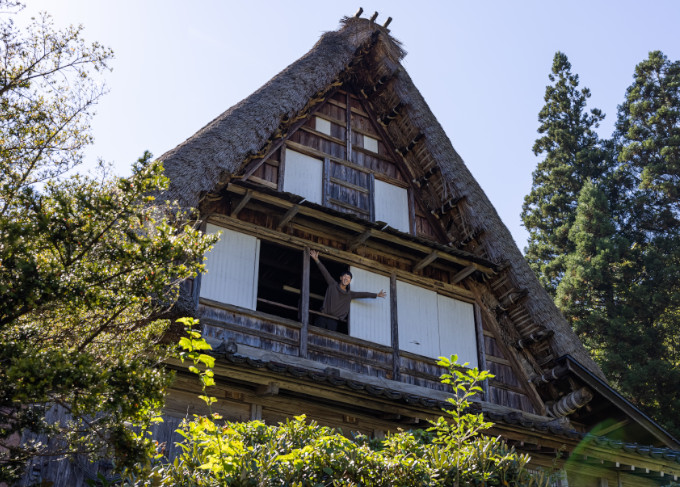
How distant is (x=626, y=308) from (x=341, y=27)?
10.9 metres

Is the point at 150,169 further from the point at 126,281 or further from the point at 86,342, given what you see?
the point at 86,342

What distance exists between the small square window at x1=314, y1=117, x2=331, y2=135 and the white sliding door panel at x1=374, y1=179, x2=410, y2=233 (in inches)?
45.2

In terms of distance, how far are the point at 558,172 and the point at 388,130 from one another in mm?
11934

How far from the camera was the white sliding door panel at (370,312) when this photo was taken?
9.11m

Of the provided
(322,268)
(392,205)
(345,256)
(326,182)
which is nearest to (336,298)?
(322,268)

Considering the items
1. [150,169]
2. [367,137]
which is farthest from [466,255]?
[150,169]

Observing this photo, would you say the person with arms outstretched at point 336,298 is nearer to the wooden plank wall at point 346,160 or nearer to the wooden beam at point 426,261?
the wooden beam at point 426,261

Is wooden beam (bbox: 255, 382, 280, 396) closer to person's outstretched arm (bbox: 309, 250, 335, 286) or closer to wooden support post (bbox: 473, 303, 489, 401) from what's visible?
person's outstretched arm (bbox: 309, 250, 335, 286)

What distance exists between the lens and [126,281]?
3.98 meters

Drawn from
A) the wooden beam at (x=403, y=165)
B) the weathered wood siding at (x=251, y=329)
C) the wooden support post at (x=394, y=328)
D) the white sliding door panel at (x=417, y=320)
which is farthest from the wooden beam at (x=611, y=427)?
the weathered wood siding at (x=251, y=329)

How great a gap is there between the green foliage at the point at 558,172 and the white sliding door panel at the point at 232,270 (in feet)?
45.7

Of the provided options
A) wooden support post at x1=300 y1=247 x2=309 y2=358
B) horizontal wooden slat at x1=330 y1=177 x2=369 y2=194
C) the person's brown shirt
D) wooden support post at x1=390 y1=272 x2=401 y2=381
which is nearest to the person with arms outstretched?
the person's brown shirt

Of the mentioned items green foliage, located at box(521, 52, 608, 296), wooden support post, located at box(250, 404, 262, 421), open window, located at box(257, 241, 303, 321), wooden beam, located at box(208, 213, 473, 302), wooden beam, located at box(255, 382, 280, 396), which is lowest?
wooden support post, located at box(250, 404, 262, 421)

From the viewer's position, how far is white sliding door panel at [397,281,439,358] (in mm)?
9406
